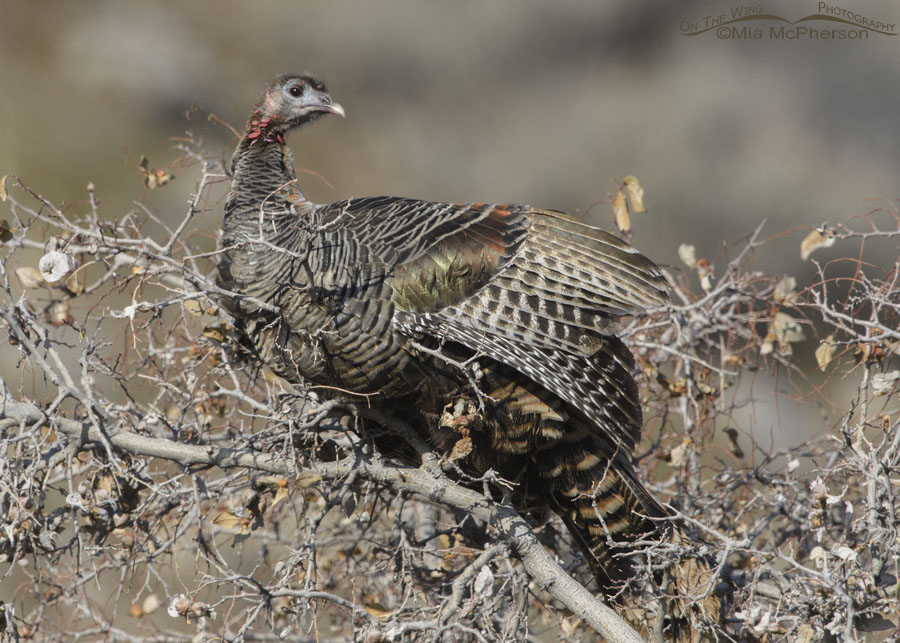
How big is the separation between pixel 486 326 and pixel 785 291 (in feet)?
4.84

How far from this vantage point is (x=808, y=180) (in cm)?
1142

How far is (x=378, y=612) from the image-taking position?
3.45 meters

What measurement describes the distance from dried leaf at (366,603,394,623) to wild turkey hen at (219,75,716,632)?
0.69m

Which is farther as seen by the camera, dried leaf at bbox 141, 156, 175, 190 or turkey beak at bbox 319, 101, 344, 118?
turkey beak at bbox 319, 101, 344, 118

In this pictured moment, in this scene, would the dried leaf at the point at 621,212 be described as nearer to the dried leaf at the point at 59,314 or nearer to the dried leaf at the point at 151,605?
the dried leaf at the point at 59,314

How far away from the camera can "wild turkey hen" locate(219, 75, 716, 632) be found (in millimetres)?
Answer: 3635

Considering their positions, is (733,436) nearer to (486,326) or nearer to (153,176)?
(486,326)

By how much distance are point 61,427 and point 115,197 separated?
8855 millimetres

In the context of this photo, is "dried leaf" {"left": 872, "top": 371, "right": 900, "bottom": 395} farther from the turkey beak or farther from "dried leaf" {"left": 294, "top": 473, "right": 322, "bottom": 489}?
the turkey beak

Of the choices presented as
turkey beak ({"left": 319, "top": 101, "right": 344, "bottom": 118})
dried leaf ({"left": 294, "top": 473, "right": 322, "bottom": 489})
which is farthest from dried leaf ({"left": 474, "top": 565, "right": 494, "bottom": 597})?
turkey beak ({"left": 319, "top": 101, "right": 344, "bottom": 118})

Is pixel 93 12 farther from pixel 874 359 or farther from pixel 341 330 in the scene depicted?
pixel 874 359

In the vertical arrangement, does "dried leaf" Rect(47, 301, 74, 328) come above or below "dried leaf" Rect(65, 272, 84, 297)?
below

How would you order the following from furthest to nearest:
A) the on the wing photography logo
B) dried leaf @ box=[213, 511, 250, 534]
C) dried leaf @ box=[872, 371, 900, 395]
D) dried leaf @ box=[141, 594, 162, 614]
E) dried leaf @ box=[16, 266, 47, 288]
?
the on the wing photography logo < dried leaf @ box=[141, 594, 162, 614] < dried leaf @ box=[16, 266, 47, 288] < dried leaf @ box=[213, 511, 250, 534] < dried leaf @ box=[872, 371, 900, 395]

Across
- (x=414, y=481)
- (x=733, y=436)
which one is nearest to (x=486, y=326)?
(x=414, y=481)
